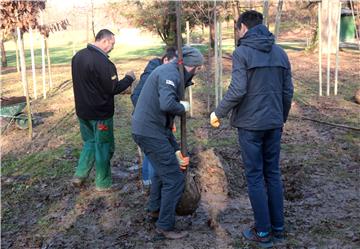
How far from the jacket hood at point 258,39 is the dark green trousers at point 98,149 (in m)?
2.24

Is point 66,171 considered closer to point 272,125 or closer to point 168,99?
point 168,99

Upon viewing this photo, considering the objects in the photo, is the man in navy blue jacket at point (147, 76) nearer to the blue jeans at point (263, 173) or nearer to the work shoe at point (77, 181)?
the work shoe at point (77, 181)

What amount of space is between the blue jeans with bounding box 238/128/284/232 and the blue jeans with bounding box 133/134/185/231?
0.64 meters

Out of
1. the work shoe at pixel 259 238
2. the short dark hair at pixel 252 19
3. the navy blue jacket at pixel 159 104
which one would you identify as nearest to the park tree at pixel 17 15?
the navy blue jacket at pixel 159 104

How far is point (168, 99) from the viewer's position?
3.78m

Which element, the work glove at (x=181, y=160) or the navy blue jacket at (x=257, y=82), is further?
the work glove at (x=181, y=160)

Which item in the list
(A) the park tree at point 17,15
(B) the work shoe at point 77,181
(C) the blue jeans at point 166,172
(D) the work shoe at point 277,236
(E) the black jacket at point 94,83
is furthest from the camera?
(A) the park tree at point 17,15

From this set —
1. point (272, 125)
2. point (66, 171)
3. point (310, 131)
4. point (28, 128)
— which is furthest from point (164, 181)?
point (28, 128)

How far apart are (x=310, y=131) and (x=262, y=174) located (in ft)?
14.5

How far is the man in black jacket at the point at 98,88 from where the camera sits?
5.15m

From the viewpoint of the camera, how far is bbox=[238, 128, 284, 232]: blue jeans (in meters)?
3.92

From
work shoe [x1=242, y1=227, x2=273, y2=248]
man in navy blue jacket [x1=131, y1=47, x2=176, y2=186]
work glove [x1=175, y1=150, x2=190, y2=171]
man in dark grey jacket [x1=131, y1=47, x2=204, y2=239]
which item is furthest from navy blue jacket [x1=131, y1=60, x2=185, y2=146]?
work shoe [x1=242, y1=227, x2=273, y2=248]

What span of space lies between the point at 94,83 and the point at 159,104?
5.01ft

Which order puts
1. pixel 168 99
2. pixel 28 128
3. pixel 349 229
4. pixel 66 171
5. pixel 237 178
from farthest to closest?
pixel 28 128
pixel 66 171
pixel 237 178
pixel 349 229
pixel 168 99
